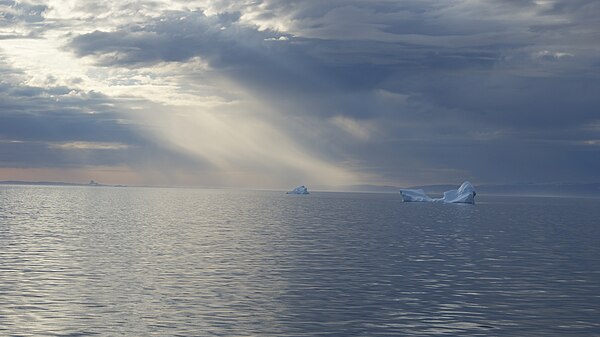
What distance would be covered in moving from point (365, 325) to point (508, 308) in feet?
29.3

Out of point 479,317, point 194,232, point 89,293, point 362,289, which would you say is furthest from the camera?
point 194,232

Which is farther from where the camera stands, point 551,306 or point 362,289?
point 362,289

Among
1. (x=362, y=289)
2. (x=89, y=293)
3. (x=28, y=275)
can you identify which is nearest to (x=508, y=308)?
(x=362, y=289)

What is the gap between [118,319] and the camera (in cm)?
3047

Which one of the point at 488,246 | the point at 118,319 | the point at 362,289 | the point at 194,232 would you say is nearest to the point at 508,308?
the point at 362,289

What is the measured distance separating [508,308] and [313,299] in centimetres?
985

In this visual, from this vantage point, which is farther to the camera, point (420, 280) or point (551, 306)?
point (420, 280)

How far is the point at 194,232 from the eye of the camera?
84125 mm

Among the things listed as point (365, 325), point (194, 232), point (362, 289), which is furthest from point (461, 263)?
point (194, 232)

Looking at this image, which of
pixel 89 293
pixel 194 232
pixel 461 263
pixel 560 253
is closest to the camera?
pixel 89 293

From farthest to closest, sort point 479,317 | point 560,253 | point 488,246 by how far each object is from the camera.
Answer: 1. point 488,246
2. point 560,253
3. point 479,317

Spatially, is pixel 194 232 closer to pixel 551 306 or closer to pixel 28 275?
pixel 28 275

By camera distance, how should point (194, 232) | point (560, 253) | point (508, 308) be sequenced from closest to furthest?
point (508, 308) → point (560, 253) → point (194, 232)

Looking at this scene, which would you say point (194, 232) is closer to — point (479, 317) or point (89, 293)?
point (89, 293)
